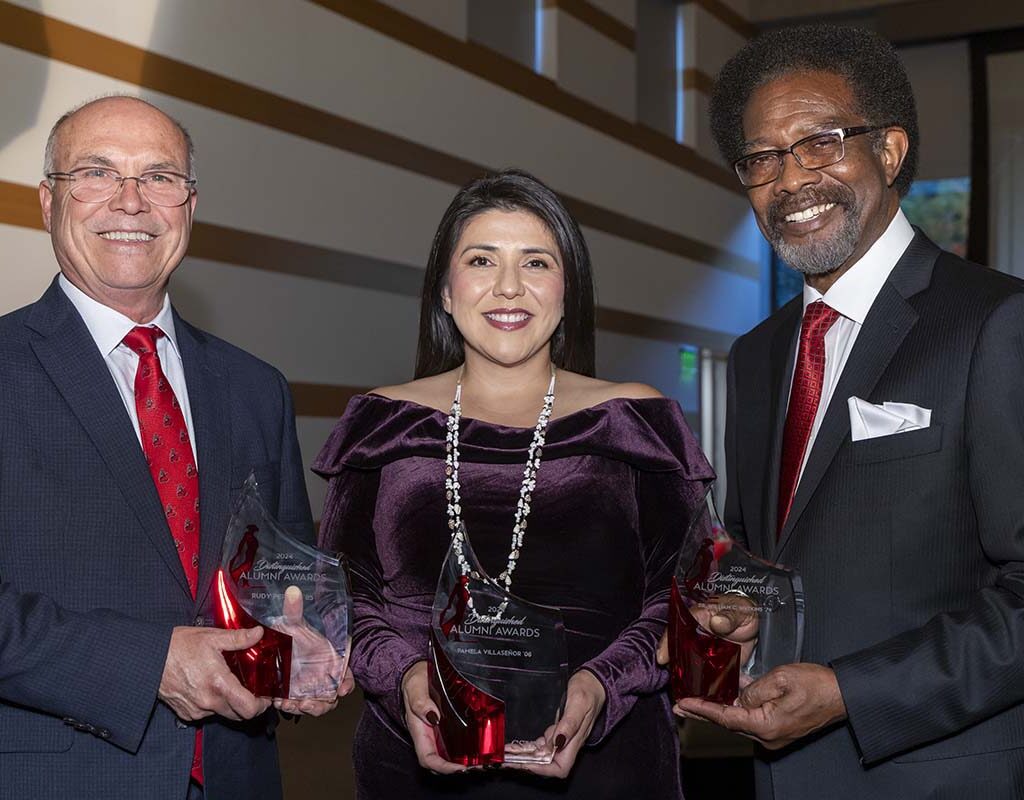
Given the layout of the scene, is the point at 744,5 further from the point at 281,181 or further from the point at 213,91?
the point at 213,91

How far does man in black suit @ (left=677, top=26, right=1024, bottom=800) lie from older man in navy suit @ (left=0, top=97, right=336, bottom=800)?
2.63ft

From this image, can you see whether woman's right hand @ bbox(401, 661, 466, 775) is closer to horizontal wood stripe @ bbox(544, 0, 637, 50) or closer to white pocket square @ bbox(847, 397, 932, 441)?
white pocket square @ bbox(847, 397, 932, 441)

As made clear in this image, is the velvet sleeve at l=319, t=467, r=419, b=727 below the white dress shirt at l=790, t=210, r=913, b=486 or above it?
below

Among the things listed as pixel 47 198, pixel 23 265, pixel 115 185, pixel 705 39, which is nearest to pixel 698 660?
pixel 115 185

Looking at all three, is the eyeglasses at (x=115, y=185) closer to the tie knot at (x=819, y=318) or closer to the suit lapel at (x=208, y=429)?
the suit lapel at (x=208, y=429)

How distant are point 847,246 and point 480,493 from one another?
30.4 inches

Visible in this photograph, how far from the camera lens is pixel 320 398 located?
5.37 metres

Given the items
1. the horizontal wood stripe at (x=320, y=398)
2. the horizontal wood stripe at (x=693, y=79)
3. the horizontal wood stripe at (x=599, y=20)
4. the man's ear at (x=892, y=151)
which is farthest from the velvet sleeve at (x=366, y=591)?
the horizontal wood stripe at (x=693, y=79)

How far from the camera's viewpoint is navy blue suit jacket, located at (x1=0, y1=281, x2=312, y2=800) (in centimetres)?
184

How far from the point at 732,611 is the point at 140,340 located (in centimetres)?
113

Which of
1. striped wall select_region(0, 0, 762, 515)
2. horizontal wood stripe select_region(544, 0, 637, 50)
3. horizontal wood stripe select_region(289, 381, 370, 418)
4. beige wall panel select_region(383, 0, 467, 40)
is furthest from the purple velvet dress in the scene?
horizontal wood stripe select_region(544, 0, 637, 50)

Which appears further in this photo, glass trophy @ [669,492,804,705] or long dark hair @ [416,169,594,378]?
long dark hair @ [416,169,594,378]

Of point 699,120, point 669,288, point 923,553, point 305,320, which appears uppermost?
point 699,120

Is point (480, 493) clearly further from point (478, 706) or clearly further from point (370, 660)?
point (478, 706)
